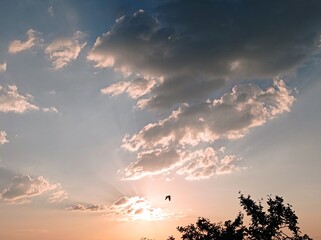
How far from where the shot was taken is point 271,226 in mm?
55969

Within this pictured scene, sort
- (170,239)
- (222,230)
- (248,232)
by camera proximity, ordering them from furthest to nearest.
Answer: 1. (170,239)
2. (222,230)
3. (248,232)

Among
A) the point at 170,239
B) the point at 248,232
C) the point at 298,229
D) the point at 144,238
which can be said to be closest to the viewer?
the point at 298,229

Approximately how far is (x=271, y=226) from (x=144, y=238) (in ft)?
142

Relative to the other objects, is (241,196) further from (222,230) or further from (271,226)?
(222,230)

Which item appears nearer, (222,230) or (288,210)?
(288,210)

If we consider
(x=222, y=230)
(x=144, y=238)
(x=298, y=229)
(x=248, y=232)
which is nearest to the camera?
(x=298, y=229)

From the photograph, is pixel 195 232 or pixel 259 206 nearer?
pixel 259 206

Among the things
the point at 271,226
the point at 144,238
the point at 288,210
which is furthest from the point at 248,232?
the point at 144,238

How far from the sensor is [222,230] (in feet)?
223

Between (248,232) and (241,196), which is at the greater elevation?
(241,196)

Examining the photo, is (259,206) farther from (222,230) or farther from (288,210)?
(222,230)

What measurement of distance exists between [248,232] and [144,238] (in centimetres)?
3876

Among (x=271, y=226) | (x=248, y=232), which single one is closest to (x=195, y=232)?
(x=248, y=232)

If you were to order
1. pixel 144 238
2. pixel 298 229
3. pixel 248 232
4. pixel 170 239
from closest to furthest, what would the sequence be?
1. pixel 298 229
2. pixel 248 232
3. pixel 170 239
4. pixel 144 238
